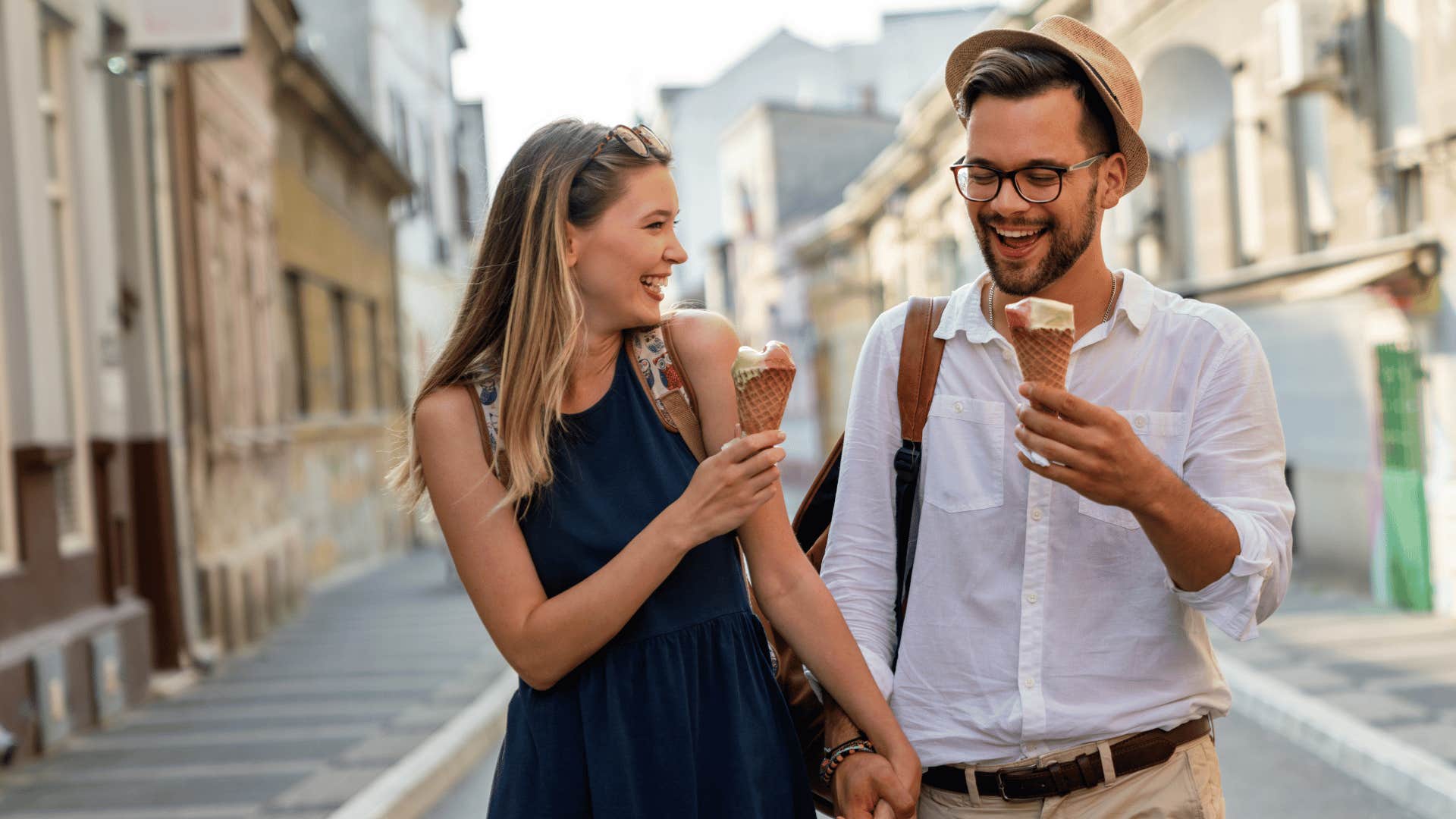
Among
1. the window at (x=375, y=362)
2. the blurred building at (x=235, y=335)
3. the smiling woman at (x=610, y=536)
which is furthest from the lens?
the window at (x=375, y=362)

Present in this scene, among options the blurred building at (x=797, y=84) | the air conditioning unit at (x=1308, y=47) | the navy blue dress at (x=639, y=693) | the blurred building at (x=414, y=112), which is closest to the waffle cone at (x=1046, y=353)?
the navy blue dress at (x=639, y=693)

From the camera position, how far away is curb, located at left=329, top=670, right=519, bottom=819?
276 inches

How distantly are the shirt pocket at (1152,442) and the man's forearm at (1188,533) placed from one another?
0.60 feet

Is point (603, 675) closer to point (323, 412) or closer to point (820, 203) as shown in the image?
point (323, 412)

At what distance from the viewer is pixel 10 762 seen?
8.42 m

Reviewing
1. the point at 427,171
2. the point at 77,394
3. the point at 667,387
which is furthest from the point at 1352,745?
the point at 427,171

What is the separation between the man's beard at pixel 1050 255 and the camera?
2.66 m

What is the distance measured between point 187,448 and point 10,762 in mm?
5456

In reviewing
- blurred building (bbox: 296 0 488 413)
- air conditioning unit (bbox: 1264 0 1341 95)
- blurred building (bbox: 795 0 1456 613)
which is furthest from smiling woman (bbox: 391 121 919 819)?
blurred building (bbox: 296 0 488 413)

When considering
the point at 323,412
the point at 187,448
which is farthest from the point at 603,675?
the point at 323,412

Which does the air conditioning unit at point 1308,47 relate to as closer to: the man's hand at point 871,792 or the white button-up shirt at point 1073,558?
the white button-up shirt at point 1073,558

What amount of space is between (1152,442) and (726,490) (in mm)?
728

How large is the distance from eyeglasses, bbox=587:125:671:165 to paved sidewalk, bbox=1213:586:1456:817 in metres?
4.91

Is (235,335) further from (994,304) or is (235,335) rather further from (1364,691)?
(994,304)
